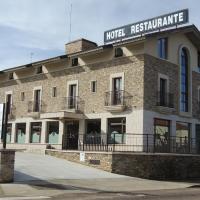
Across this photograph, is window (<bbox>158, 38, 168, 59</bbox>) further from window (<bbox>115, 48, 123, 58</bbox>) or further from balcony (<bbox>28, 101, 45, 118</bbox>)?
balcony (<bbox>28, 101, 45, 118</bbox>)

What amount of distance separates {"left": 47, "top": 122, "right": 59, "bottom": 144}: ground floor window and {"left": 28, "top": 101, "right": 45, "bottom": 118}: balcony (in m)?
1.37

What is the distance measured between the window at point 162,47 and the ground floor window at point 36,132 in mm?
11172

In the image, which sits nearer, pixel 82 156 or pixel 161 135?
pixel 82 156

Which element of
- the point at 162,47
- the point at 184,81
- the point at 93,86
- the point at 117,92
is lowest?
the point at 117,92

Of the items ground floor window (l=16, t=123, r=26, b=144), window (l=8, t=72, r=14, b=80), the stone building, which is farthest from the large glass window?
window (l=8, t=72, r=14, b=80)

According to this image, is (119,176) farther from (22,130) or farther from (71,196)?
(22,130)

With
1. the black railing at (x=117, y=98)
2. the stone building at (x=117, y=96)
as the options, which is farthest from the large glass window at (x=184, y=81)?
the black railing at (x=117, y=98)

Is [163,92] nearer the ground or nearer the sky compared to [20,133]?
nearer the sky

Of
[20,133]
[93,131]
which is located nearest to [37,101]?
[20,133]

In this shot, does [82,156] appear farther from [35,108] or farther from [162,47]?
[162,47]

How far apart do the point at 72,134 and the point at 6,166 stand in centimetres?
1256

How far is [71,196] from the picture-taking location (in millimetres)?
14938

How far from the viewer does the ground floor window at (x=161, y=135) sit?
27.4 meters

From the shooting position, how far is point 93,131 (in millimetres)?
29531
